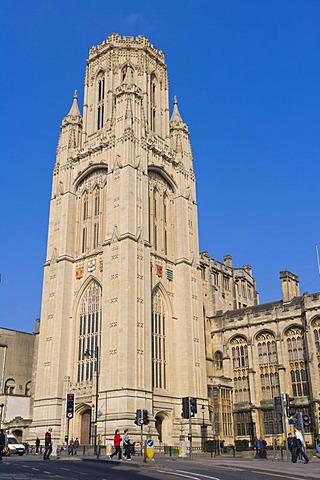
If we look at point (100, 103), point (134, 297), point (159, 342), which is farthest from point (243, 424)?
point (100, 103)

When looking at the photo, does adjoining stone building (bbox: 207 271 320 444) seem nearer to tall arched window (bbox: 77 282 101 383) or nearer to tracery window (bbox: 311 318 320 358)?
tracery window (bbox: 311 318 320 358)

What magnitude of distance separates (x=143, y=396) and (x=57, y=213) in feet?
82.5

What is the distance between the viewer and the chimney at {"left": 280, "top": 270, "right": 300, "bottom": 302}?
60.3 metres

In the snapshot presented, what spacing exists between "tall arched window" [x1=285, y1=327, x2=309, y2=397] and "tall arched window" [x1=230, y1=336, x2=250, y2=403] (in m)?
5.54

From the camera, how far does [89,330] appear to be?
53500 millimetres

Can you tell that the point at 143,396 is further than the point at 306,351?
No

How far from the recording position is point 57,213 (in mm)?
61406

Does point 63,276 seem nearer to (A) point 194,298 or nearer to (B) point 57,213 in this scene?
(B) point 57,213

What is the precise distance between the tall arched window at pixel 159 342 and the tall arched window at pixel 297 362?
13.7 meters

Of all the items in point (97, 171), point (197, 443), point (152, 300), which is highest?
point (97, 171)

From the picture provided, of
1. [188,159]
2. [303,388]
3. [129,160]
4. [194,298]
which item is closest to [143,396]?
[194,298]

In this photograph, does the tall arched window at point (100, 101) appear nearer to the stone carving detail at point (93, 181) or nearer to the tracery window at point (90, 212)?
the stone carving detail at point (93, 181)

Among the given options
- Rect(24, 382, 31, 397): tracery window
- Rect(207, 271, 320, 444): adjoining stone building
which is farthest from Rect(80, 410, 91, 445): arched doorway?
Rect(24, 382, 31, 397): tracery window

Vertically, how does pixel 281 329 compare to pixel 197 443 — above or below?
above
